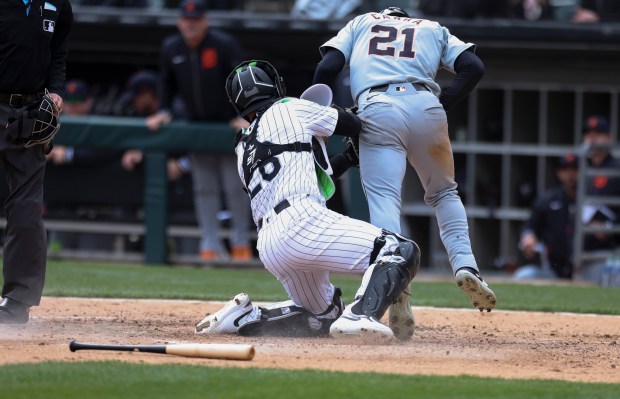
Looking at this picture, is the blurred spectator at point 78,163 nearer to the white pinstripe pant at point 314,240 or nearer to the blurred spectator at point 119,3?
the blurred spectator at point 119,3

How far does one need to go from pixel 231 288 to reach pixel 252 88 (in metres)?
3.56

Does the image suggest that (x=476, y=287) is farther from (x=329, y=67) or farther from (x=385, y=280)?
(x=329, y=67)

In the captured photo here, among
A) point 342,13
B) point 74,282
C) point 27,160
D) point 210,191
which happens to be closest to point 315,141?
point 27,160

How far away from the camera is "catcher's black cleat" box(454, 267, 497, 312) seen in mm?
5988

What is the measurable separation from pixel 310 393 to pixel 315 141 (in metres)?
1.91

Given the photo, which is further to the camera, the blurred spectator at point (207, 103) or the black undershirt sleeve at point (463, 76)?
the blurred spectator at point (207, 103)

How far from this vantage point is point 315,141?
5824mm

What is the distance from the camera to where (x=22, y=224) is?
240 inches

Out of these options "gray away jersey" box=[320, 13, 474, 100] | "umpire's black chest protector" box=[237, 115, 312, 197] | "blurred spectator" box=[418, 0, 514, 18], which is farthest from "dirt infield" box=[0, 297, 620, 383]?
"blurred spectator" box=[418, 0, 514, 18]

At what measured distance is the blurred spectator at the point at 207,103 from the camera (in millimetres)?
11086

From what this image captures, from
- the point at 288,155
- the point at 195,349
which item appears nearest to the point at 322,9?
the point at 288,155

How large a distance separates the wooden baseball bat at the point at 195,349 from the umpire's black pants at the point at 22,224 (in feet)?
3.88

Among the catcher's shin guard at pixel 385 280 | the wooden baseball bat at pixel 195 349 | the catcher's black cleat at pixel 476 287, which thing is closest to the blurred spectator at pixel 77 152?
the catcher's black cleat at pixel 476 287

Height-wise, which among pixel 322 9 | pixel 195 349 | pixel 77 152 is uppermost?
pixel 195 349
